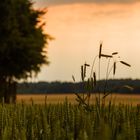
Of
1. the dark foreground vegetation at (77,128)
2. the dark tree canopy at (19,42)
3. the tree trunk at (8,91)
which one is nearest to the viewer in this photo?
the dark foreground vegetation at (77,128)

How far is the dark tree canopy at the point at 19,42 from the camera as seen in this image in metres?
33.0

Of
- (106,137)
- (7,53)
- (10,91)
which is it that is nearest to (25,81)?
(10,91)

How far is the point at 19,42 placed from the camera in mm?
33344

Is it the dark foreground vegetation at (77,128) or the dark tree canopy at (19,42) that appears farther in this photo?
the dark tree canopy at (19,42)

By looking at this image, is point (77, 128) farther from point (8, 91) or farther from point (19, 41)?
point (8, 91)

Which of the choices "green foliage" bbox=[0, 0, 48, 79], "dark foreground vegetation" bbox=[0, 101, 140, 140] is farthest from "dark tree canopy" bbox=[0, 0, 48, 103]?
"dark foreground vegetation" bbox=[0, 101, 140, 140]

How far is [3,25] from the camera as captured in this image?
33.1m

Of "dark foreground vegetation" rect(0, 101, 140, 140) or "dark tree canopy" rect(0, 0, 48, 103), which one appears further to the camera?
"dark tree canopy" rect(0, 0, 48, 103)

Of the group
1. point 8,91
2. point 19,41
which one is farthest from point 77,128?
point 8,91

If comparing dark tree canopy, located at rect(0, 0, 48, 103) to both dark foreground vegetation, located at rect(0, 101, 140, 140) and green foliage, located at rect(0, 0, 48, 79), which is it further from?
dark foreground vegetation, located at rect(0, 101, 140, 140)

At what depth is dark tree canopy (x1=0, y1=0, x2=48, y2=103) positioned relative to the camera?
3303 centimetres

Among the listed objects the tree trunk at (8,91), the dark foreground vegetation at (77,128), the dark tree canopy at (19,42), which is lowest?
the dark foreground vegetation at (77,128)

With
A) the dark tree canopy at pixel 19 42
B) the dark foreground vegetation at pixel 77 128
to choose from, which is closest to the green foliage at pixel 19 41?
the dark tree canopy at pixel 19 42

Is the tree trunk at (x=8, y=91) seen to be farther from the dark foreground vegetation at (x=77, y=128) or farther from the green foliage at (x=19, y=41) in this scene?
the dark foreground vegetation at (x=77, y=128)
